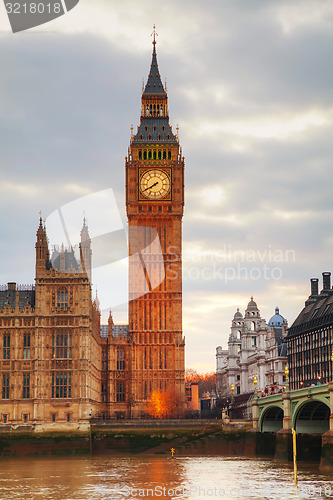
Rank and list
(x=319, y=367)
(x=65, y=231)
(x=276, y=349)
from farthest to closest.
Result: 1. (x=276, y=349)
2. (x=319, y=367)
3. (x=65, y=231)

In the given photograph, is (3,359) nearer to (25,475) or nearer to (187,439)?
(187,439)

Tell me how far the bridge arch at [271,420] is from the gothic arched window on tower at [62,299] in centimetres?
2921

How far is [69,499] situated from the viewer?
57500 mm

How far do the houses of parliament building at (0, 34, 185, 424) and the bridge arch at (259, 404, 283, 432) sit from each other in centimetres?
2280

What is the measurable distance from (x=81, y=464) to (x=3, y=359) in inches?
1190

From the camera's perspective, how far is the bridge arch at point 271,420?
104 meters

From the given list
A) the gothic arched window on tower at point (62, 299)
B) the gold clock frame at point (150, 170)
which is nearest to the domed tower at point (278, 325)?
the gold clock frame at point (150, 170)

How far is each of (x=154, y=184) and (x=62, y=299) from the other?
3643 cm

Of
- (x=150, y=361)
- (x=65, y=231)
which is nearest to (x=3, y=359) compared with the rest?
(x=65, y=231)

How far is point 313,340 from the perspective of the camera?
13825cm

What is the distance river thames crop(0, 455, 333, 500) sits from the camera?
5969cm

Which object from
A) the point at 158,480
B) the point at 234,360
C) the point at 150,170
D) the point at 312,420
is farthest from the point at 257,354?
the point at 158,480

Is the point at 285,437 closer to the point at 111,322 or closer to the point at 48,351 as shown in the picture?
the point at 48,351

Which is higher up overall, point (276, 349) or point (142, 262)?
point (142, 262)
